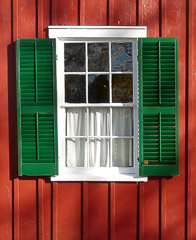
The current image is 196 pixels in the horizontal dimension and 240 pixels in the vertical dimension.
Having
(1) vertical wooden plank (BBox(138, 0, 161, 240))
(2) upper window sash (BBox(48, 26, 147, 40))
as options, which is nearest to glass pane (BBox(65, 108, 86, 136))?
(2) upper window sash (BBox(48, 26, 147, 40))

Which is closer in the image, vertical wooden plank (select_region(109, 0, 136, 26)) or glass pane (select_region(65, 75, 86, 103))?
vertical wooden plank (select_region(109, 0, 136, 26))

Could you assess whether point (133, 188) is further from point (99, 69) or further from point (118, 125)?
point (99, 69)

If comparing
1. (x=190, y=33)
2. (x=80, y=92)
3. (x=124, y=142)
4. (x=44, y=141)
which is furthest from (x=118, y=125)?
(x=190, y=33)

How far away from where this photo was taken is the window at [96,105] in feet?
10.5

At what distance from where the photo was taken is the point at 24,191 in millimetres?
3293

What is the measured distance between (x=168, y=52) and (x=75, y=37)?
1121 millimetres

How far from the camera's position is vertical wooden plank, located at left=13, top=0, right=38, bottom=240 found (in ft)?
10.6

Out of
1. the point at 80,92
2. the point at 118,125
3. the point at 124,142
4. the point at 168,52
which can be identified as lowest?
the point at 124,142

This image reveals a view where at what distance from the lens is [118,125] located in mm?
3367

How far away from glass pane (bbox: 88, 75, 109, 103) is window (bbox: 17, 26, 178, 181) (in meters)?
0.01

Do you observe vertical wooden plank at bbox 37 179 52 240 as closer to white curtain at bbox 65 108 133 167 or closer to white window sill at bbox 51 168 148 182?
white window sill at bbox 51 168 148 182

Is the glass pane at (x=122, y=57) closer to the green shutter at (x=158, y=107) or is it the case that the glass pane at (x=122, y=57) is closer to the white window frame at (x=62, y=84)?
the white window frame at (x=62, y=84)

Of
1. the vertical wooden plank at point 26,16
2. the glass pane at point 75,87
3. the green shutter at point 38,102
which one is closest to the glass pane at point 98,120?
the glass pane at point 75,87

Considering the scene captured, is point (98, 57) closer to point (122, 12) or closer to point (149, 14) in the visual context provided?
point (122, 12)
